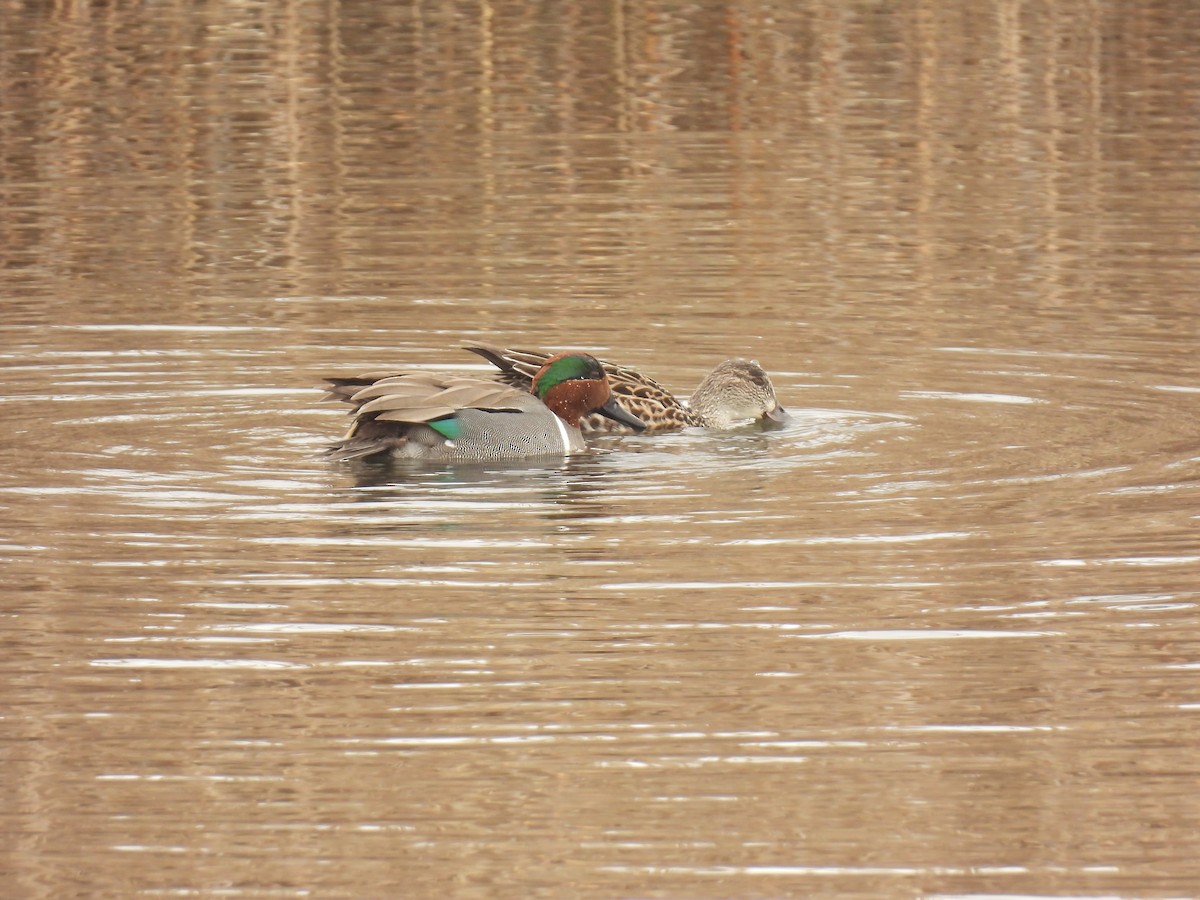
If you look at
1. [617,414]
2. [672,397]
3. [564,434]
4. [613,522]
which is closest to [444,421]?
[564,434]

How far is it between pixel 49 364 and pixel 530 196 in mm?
6666

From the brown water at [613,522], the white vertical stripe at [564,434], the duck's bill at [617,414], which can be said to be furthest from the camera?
the duck's bill at [617,414]

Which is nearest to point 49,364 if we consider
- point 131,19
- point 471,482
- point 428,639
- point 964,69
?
point 471,482

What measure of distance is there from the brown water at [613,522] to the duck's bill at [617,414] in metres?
0.23

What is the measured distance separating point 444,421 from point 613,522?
1387mm

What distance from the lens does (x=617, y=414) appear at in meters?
11.5

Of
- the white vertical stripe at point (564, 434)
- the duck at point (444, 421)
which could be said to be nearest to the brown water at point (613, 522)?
the duck at point (444, 421)

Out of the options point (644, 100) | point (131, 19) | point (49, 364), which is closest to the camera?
point (49, 364)

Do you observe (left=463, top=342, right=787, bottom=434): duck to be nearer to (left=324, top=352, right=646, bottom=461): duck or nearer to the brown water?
the brown water

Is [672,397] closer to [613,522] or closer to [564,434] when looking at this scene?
[564,434]

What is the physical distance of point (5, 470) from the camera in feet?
33.7

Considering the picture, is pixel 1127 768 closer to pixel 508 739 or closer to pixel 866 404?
pixel 508 739

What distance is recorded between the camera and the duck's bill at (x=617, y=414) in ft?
37.8

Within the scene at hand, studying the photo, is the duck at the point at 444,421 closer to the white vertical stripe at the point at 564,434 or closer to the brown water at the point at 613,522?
the white vertical stripe at the point at 564,434
